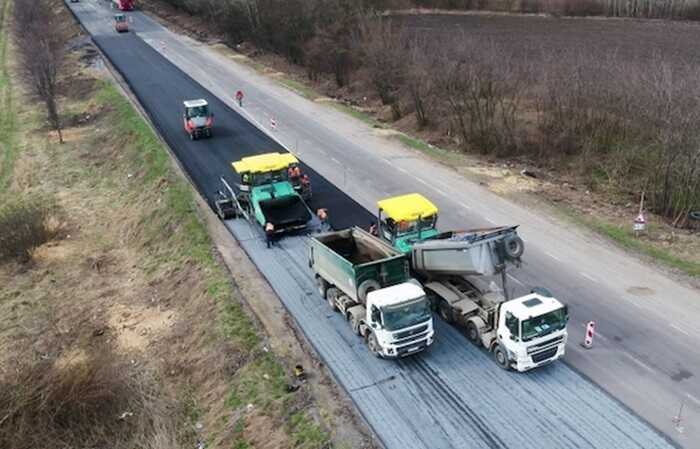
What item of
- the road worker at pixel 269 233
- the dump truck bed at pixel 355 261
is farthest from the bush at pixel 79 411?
the road worker at pixel 269 233

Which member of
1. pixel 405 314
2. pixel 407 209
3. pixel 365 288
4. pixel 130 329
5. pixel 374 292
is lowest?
pixel 130 329

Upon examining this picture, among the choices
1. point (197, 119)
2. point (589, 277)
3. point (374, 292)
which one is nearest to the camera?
point (374, 292)

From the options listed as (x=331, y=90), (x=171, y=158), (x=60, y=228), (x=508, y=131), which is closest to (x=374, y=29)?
(x=331, y=90)

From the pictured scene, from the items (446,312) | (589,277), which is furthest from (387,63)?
(446,312)

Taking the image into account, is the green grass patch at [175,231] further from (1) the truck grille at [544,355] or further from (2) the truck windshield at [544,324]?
(1) the truck grille at [544,355]

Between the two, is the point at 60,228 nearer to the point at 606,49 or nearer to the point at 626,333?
the point at 626,333

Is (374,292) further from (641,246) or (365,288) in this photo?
(641,246)

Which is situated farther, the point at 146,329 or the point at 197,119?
the point at 197,119
